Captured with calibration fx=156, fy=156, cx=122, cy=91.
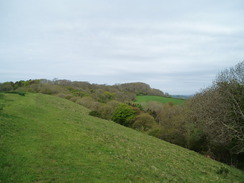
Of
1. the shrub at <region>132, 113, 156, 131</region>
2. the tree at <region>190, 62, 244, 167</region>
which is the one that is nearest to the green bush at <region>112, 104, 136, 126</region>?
the shrub at <region>132, 113, 156, 131</region>

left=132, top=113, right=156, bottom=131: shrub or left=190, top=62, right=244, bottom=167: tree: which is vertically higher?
left=190, top=62, right=244, bottom=167: tree

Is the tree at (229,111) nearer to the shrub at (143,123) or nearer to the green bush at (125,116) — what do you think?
the shrub at (143,123)

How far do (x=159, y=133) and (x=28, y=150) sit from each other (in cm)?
2121

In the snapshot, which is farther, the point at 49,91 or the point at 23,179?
the point at 49,91

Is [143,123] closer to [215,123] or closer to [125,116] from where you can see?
[125,116]

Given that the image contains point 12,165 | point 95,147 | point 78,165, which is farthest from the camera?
point 95,147

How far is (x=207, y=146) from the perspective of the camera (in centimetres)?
2055

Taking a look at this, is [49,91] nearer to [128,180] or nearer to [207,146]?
[207,146]

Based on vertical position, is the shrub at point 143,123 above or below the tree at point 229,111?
below

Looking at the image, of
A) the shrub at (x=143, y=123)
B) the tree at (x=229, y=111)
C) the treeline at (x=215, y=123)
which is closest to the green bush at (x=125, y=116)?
the treeline at (x=215, y=123)

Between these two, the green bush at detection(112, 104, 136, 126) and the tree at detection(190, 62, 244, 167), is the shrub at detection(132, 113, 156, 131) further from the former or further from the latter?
the tree at detection(190, 62, 244, 167)

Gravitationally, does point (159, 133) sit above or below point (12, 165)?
below

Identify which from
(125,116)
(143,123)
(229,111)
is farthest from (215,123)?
(125,116)

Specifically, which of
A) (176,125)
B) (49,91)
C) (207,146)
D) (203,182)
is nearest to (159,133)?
(176,125)
